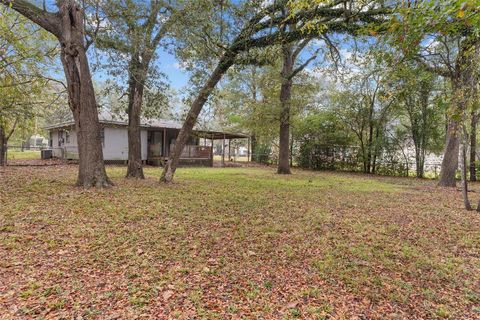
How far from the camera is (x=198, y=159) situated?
61.8ft

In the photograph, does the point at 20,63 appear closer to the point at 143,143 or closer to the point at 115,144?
the point at 115,144

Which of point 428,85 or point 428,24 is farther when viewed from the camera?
point 428,85

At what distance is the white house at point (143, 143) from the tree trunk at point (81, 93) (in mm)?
8405

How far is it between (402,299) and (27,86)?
46.6 ft

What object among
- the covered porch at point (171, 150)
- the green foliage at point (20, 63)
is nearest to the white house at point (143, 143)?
the covered porch at point (171, 150)

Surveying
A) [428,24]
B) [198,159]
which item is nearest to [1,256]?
[428,24]

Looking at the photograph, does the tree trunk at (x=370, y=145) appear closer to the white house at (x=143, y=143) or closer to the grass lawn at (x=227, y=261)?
the white house at (x=143, y=143)

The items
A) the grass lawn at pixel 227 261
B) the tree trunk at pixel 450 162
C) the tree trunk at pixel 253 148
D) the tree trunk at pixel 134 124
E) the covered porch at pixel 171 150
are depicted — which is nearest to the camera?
the grass lawn at pixel 227 261

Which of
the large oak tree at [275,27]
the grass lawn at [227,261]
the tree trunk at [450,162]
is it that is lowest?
the grass lawn at [227,261]

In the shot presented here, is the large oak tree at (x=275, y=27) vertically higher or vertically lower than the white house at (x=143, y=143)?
higher

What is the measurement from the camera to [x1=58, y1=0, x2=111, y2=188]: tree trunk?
6781 mm

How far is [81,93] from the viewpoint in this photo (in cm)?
705

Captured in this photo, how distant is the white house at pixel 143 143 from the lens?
648 inches

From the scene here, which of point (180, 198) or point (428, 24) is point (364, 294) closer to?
point (428, 24)
